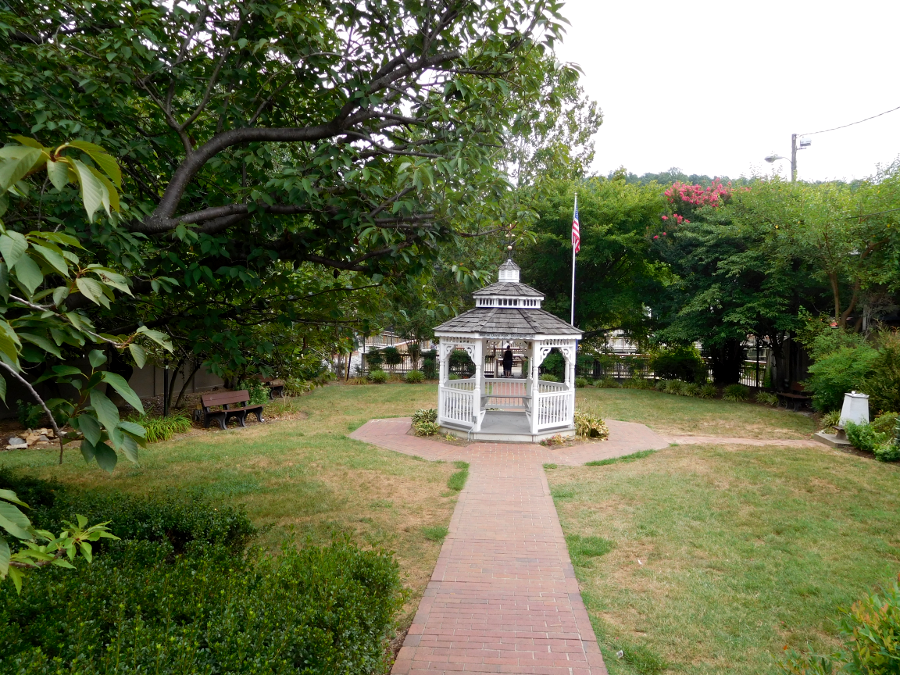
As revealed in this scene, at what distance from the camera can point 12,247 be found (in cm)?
146

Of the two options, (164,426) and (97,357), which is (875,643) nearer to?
(97,357)

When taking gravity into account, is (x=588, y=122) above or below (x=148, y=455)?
above

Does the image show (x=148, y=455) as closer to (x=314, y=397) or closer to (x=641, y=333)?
(x=314, y=397)

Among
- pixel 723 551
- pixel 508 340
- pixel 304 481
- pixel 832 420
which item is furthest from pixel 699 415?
pixel 304 481

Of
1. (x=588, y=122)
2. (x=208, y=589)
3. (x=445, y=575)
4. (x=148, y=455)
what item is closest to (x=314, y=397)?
(x=148, y=455)

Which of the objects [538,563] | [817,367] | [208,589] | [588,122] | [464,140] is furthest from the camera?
[588,122]

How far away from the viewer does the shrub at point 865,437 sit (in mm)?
10781

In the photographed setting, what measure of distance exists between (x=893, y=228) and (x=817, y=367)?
422 centimetres

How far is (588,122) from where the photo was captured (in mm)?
27531

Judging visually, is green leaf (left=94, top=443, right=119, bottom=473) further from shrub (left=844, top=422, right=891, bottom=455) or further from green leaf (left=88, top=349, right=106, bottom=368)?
shrub (left=844, top=422, right=891, bottom=455)

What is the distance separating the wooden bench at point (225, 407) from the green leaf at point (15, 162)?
1283cm

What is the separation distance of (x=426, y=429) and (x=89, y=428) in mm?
11071

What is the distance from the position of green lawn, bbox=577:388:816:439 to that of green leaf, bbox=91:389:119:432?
13787 millimetres

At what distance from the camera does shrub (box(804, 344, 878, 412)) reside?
42.7ft
